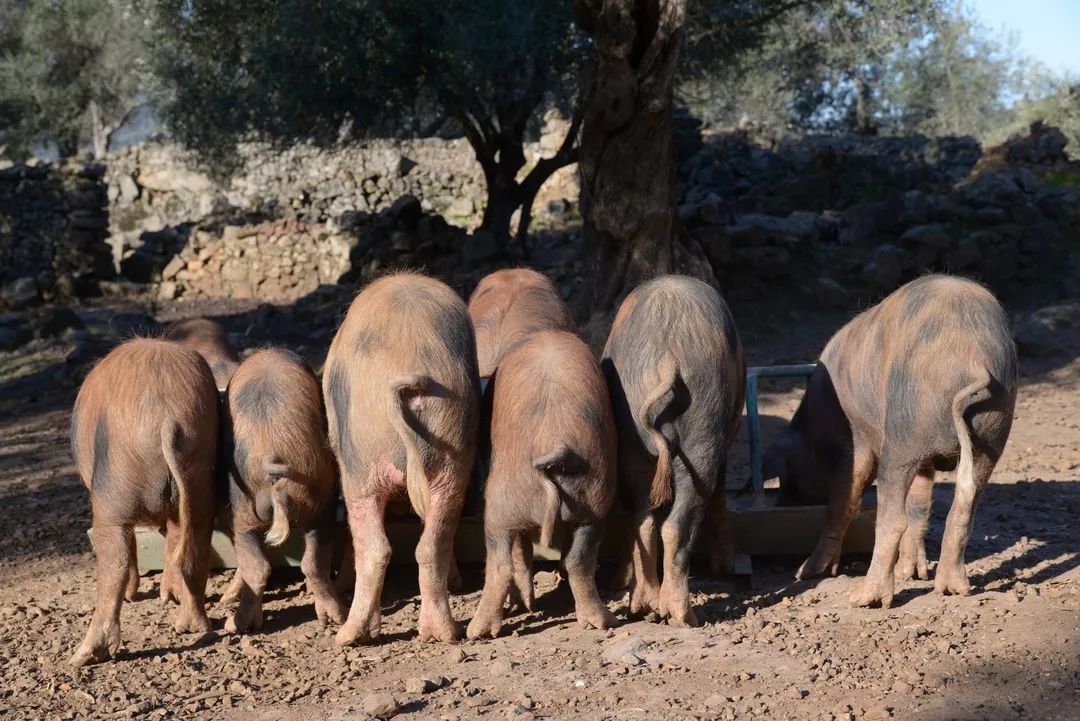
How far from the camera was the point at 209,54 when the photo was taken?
1487 cm

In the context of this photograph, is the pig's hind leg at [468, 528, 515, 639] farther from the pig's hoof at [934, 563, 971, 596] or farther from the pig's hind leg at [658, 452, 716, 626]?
the pig's hoof at [934, 563, 971, 596]

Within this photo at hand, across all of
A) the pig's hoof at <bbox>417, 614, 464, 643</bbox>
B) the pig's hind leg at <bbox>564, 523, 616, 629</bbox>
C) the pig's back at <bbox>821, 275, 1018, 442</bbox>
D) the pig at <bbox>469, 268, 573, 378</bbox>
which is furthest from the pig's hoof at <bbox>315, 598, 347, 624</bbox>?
the pig's back at <bbox>821, 275, 1018, 442</bbox>

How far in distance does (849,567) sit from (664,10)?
5360 mm

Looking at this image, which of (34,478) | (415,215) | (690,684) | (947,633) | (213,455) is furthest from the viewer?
(415,215)

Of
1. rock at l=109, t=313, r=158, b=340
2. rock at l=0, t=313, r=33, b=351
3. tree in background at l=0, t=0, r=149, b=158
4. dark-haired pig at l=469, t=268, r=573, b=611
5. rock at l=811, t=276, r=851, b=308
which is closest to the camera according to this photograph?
dark-haired pig at l=469, t=268, r=573, b=611

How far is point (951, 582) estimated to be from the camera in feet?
17.0

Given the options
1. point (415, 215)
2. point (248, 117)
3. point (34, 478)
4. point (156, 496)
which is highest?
point (248, 117)

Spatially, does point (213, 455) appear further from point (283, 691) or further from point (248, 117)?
point (248, 117)

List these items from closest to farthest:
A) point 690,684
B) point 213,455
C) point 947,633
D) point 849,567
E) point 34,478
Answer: point 690,684 < point 947,633 < point 213,455 < point 849,567 < point 34,478

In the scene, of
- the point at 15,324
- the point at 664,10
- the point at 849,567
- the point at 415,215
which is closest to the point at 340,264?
the point at 415,215

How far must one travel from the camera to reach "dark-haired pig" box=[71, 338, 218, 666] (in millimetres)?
4922

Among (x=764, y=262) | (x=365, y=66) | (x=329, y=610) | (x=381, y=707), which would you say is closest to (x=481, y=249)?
(x=365, y=66)

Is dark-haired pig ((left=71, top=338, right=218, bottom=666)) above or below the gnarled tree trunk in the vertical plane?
below

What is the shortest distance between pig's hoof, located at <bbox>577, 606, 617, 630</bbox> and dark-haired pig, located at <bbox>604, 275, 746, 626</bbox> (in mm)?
222
